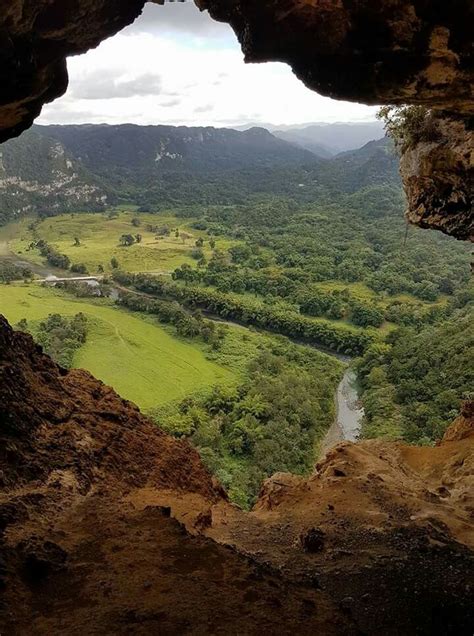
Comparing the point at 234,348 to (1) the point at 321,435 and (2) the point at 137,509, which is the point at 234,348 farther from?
(2) the point at 137,509

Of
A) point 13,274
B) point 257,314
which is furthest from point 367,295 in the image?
point 13,274

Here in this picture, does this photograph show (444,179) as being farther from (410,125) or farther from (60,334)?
(60,334)

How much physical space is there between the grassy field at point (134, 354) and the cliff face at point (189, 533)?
43.7 m

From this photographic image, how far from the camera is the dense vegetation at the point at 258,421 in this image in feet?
145

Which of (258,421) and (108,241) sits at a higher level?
(108,241)

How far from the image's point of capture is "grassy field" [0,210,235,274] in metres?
121

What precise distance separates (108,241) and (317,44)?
13976cm

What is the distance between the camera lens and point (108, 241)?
145 metres

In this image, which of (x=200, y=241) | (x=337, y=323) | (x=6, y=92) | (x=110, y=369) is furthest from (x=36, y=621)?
(x=200, y=241)

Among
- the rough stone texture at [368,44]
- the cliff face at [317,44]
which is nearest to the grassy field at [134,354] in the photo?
the cliff face at [317,44]

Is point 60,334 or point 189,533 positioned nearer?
point 189,533

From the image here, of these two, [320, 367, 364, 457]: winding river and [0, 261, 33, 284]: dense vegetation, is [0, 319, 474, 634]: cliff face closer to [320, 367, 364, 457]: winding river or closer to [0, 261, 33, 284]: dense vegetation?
[320, 367, 364, 457]: winding river

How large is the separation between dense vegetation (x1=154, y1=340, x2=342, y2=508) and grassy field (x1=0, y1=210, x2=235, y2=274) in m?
59.8

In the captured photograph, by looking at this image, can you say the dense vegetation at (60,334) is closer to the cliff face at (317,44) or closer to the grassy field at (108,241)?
the grassy field at (108,241)
